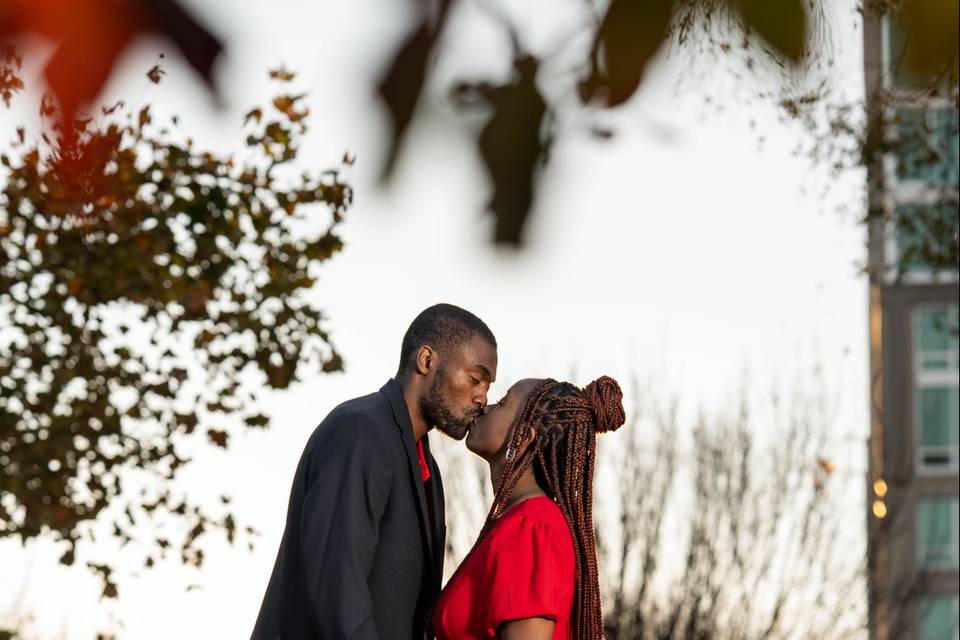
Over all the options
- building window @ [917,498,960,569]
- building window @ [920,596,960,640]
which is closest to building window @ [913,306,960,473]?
building window @ [917,498,960,569]

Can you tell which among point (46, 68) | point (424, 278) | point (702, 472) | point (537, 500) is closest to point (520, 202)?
point (424, 278)

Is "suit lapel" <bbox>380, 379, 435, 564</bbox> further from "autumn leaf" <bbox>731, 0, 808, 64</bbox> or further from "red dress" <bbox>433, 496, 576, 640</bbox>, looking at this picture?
"autumn leaf" <bbox>731, 0, 808, 64</bbox>

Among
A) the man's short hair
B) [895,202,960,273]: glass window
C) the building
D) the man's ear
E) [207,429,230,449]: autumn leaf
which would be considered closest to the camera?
[207,429,230,449]: autumn leaf

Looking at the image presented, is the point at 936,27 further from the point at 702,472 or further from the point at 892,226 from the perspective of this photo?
the point at 702,472

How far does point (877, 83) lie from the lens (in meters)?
0.86

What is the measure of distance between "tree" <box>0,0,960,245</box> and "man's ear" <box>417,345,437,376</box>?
1930 mm

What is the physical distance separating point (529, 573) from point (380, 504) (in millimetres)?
364

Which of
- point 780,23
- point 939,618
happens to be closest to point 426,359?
point 780,23

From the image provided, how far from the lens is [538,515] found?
2.39 m

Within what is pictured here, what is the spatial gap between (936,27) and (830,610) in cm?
688

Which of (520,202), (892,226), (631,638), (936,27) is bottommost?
(631,638)

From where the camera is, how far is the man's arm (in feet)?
8.09

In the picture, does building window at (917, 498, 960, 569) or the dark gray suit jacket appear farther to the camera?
building window at (917, 498, 960, 569)

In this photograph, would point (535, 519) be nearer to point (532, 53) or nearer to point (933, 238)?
point (532, 53)
